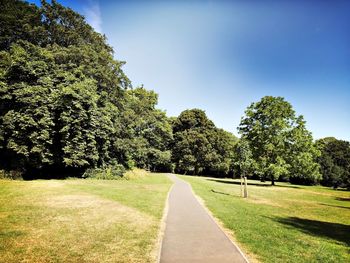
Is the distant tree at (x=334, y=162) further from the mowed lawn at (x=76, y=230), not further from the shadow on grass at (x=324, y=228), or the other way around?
the mowed lawn at (x=76, y=230)

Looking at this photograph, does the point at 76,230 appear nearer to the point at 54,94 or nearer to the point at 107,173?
the point at 54,94

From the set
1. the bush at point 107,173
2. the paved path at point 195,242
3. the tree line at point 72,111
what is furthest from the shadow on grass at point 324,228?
the bush at point 107,173

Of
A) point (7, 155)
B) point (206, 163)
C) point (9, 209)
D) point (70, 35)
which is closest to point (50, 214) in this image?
point (9, 209)

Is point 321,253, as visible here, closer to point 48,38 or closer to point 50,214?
point 50,214

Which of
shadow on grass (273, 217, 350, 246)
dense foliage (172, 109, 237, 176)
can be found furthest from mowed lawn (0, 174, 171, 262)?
dense foliage (172, 109, 237, 176)

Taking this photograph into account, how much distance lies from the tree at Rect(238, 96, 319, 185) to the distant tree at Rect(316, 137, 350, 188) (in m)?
21.6

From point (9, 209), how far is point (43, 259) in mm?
6287

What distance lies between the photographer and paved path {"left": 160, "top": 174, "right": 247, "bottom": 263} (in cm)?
630

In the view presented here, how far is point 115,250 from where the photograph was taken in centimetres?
670

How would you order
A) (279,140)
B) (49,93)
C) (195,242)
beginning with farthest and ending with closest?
(279,140) → (49,93) → (195,242)

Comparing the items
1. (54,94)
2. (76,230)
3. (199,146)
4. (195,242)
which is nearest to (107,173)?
(54,94)

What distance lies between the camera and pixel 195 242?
7.48m

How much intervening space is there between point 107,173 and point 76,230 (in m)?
20.7

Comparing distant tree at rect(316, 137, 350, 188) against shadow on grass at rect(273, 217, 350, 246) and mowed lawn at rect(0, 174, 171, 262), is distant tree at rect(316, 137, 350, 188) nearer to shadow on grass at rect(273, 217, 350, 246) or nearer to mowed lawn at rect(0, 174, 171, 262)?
shadow on grass at rect(273, 217, 350, 246)
